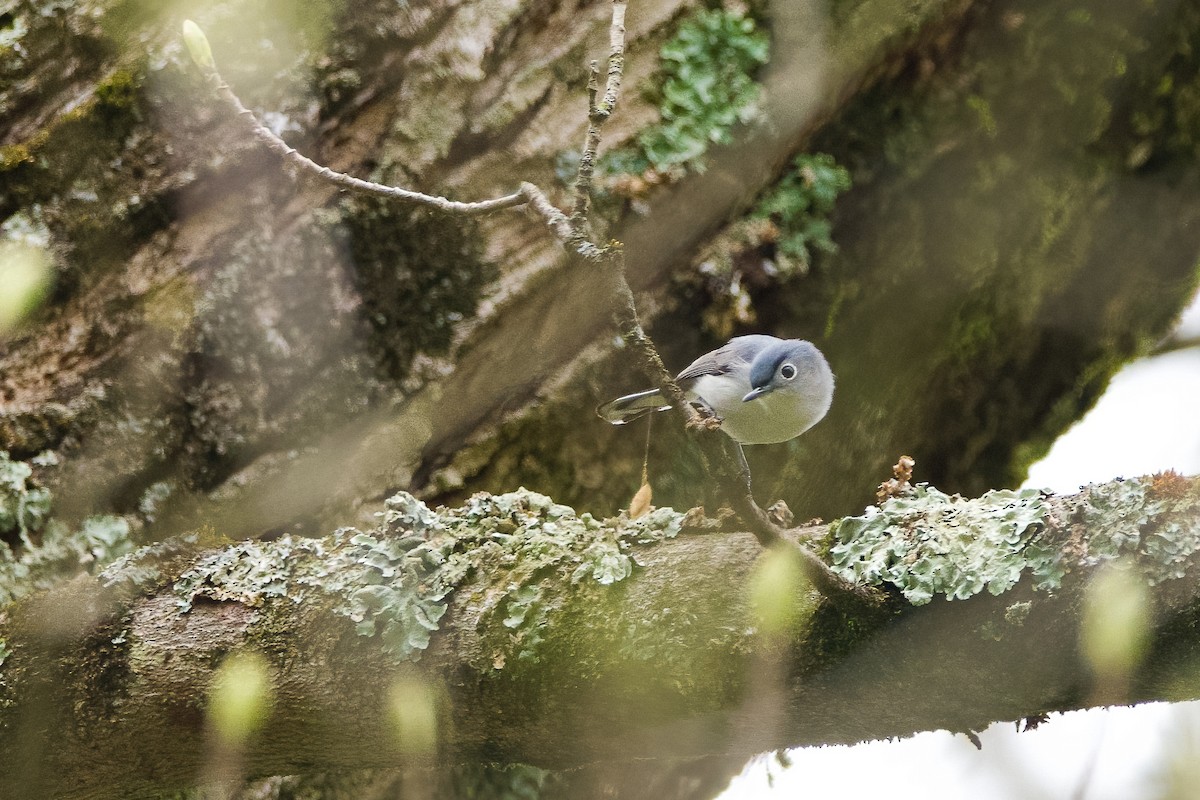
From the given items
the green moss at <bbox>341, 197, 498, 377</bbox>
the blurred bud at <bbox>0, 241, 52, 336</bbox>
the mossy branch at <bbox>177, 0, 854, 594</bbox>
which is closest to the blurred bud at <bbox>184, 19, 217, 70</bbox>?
the mossy branch at <bbox>177, 0, 854, 594</bbox>

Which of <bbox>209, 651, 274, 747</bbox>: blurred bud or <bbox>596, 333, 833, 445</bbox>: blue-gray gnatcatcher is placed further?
<bbox>596, 333, 833, 445</bbox>: blue-gray gnatcatcher

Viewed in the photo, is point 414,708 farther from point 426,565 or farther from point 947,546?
point 947,546

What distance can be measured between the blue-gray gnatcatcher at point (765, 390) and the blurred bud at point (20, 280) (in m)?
1.76

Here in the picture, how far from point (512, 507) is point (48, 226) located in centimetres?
179

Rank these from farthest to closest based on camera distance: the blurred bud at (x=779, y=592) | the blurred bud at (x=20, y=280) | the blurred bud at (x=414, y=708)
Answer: the blurred bud at (x=20, y=280)
the blurred bud at (x=414, y=708)
the blurred bud at (x=779, y=592)

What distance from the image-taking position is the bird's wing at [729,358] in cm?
252

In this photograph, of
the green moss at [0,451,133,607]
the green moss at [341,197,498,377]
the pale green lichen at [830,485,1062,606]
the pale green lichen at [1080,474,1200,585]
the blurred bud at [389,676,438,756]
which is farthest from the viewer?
the green moss at [341,197,498,377]

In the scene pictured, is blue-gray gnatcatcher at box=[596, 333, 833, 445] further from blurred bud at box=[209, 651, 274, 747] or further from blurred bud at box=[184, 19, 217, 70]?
blurred bud at box=[184, 19, 217, 70]

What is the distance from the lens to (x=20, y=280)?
2625 millimetres

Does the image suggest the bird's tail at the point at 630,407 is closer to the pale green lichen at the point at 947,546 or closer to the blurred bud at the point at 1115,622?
the pale green lichen at the point at 947,546

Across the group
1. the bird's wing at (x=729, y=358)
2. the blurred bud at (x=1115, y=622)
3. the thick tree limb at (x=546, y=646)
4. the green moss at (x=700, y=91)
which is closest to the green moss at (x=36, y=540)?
the thick tree limb at (x=546, y=646)

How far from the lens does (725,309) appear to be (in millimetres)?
2961

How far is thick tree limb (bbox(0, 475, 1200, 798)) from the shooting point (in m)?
1.34

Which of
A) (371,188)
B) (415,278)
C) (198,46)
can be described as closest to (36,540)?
(415,278)
